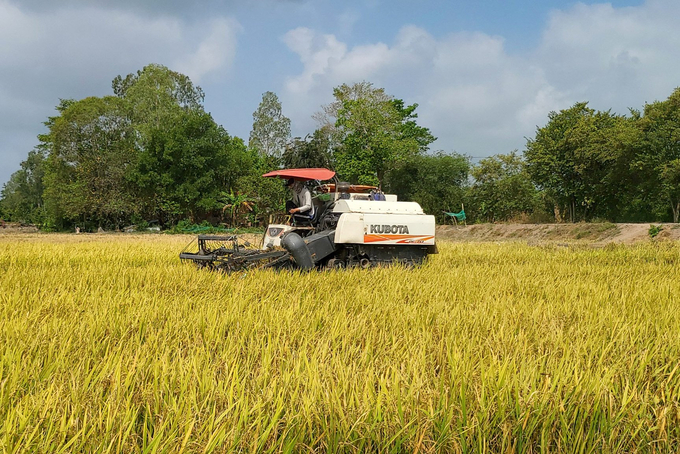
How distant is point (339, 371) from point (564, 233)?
21012 mm

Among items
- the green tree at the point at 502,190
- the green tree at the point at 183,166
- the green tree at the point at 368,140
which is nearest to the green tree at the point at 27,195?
→ the green tree at the point at 183,166

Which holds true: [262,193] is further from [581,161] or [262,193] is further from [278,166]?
[581,161]

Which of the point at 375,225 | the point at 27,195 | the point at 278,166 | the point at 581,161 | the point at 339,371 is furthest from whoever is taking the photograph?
the point at 27,195

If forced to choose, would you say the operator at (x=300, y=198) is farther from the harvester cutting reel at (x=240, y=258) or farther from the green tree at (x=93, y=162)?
the green tree at (x=93, y=162)

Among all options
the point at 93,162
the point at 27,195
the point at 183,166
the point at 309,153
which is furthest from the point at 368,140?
the point at 27,195

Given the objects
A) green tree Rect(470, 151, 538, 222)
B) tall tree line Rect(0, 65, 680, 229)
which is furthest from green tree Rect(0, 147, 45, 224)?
green tree Rect(470, 151, 538, 222)

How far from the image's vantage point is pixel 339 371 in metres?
2.28

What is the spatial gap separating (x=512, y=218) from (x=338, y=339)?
31.3 m

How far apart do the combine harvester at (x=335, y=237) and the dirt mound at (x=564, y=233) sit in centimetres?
1214

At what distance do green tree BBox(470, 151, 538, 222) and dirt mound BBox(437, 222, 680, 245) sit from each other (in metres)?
6.90

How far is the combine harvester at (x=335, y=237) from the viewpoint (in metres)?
6.84

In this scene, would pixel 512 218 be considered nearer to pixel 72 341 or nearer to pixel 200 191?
pixel 200 191

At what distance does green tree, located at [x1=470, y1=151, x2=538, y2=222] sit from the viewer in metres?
33.0

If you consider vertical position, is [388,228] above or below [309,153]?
below
